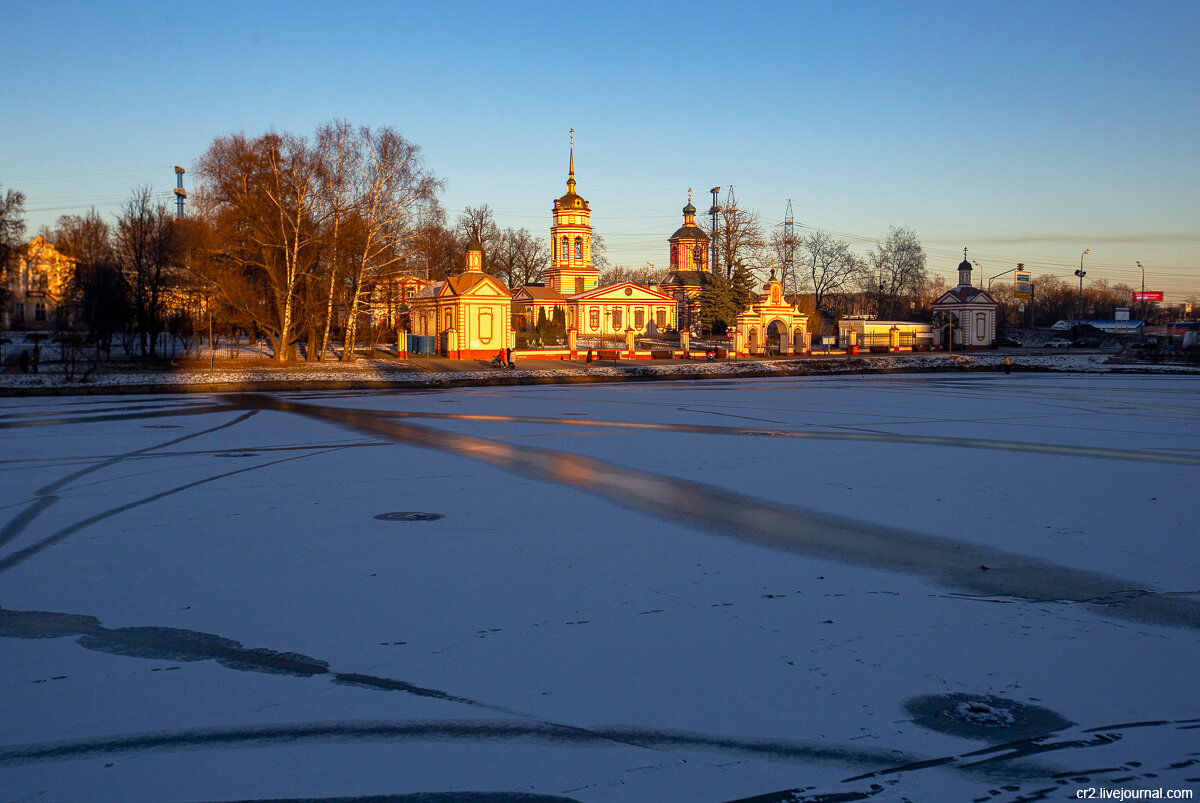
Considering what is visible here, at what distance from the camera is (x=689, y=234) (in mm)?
93875

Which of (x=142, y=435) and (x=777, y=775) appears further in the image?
(x=142, y=435)

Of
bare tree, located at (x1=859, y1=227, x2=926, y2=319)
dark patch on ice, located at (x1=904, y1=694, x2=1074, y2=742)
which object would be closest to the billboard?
bare tree, located at (x1=859, y1=227, x2=926, y2=319)

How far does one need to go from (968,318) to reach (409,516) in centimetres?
7120

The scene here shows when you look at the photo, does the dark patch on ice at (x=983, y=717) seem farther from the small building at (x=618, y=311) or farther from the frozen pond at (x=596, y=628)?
the small building at (x=618, y=311)

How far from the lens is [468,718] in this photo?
5371 millimetres

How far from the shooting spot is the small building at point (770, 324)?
6222 cm

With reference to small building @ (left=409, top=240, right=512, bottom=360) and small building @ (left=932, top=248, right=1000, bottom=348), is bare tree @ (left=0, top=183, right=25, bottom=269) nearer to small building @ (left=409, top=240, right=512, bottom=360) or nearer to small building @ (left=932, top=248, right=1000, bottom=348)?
small building @ (left=409, top=240, right=512, bottom=360)

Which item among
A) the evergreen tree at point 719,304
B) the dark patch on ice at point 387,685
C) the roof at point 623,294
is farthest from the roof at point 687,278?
the dark patch on ice at point 387,685

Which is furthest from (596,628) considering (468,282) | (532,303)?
(532,303)

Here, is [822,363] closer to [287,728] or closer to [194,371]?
[194,371]

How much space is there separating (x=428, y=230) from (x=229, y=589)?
4865 centimetres

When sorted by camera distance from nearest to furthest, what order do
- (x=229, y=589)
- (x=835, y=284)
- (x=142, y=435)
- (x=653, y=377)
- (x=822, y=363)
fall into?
1. (x=229, y=589)
2. (x=142, y=435)
3. (x=653, y=377)
4. (x=822, y=363)
5. (x=835, y=284)

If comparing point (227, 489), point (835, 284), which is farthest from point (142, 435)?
point (835, 284)

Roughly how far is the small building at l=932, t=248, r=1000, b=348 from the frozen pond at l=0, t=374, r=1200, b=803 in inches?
2440
